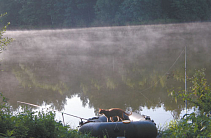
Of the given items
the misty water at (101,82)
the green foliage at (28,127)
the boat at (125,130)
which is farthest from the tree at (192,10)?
the green foliage at (28,127)

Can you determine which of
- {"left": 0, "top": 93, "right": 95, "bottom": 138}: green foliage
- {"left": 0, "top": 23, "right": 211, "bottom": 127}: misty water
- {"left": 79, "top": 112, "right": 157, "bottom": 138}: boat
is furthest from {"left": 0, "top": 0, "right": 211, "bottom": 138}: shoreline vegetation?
{"left": 0, "top": 93, "right": 95, "bottom": 138}: green foliage

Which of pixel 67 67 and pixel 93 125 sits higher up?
pixel 67 67

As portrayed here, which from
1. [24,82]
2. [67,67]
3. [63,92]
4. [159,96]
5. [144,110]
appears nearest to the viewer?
[144,110]

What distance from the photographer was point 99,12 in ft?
123

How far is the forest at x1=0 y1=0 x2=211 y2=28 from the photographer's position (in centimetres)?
3416

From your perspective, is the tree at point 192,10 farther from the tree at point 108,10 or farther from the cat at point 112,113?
the cat at point 112,113

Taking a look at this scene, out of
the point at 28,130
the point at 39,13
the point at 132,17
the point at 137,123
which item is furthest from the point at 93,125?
the point at 39,13

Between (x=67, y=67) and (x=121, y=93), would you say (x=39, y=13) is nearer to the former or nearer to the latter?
(x=67, y=67)

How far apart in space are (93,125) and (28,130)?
2.01 meters

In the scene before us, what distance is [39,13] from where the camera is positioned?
40.1 m

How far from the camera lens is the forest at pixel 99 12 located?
112 feet

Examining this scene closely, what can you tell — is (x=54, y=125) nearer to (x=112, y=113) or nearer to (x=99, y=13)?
(x=112, y=113)

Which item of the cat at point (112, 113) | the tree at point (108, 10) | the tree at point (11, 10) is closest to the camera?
the cat at point (112, 113)

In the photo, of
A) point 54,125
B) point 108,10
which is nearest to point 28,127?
point 54,125
